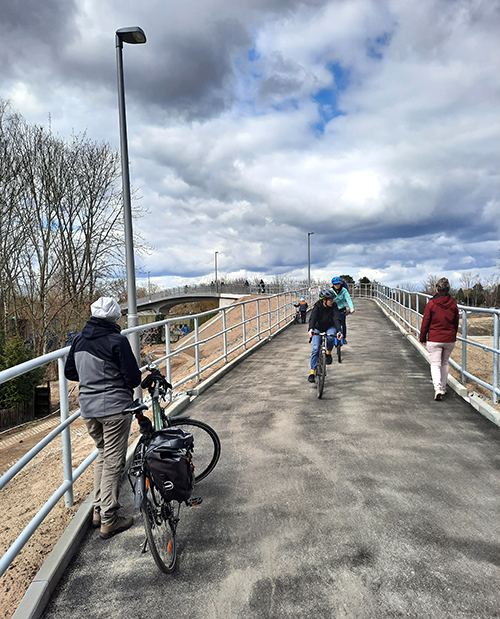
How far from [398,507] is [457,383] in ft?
14.2

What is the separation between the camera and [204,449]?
429cm

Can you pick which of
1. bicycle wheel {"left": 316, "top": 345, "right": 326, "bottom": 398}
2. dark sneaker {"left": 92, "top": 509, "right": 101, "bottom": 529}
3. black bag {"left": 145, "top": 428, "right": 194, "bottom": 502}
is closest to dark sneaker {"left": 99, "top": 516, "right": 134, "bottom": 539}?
dark sneaker {"left": 92, "top": 509, "right": 101, "bottom": 529}

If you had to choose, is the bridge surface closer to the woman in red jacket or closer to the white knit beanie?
the woman in red jacket

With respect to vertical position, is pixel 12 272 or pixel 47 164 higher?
pixel 47 164

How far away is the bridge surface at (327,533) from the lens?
8.84 feet

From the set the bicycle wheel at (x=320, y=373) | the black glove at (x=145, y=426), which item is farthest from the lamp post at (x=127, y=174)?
the black glove at (x=145, y=426)

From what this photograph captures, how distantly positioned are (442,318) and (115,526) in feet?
17.5

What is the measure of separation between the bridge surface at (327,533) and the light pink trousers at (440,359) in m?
0.68

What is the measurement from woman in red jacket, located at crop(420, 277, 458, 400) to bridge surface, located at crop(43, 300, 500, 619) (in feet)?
2.45

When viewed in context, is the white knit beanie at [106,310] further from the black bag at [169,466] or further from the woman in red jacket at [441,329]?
the woman in red jacket at [441,329]

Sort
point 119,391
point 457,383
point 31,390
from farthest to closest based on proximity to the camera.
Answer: point 31,390 → point 457,383 → point 119,391

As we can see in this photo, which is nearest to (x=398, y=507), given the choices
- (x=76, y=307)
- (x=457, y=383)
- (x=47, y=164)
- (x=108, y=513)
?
(x=108, y=513)

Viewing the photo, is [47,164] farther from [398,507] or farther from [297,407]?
[398,507]

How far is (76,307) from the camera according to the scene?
26672mm
